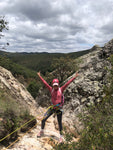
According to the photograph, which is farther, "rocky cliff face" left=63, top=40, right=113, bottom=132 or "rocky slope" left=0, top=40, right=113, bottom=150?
"rocky cliff face" left=63, top=40, right=113, bottom=132

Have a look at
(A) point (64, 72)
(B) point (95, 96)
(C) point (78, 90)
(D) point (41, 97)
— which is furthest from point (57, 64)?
(B) point (95, 96)

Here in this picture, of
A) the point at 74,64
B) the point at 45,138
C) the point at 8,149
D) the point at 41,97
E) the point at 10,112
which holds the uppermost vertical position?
the point at 74,64

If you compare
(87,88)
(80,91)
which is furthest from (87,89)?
(80,91)

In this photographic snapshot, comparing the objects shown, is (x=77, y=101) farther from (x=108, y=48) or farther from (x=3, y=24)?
(x=3, y=24)

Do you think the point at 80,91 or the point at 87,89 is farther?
the point at 80,91

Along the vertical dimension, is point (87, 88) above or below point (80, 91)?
above

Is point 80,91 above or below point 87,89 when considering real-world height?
below

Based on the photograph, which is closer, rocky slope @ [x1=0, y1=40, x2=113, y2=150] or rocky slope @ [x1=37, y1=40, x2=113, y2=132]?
rocky slope @ [x1=0, y1=40, x2=113, y2=150]

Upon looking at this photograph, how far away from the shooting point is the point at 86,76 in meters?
10.4

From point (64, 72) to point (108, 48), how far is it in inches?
249

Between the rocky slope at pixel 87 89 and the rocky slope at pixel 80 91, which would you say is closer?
the rocky slope at pixel 80 91

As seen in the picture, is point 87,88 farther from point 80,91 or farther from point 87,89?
Result: point 80,91

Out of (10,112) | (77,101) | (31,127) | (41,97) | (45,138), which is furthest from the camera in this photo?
(41,97)

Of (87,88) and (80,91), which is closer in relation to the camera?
(87,88)
